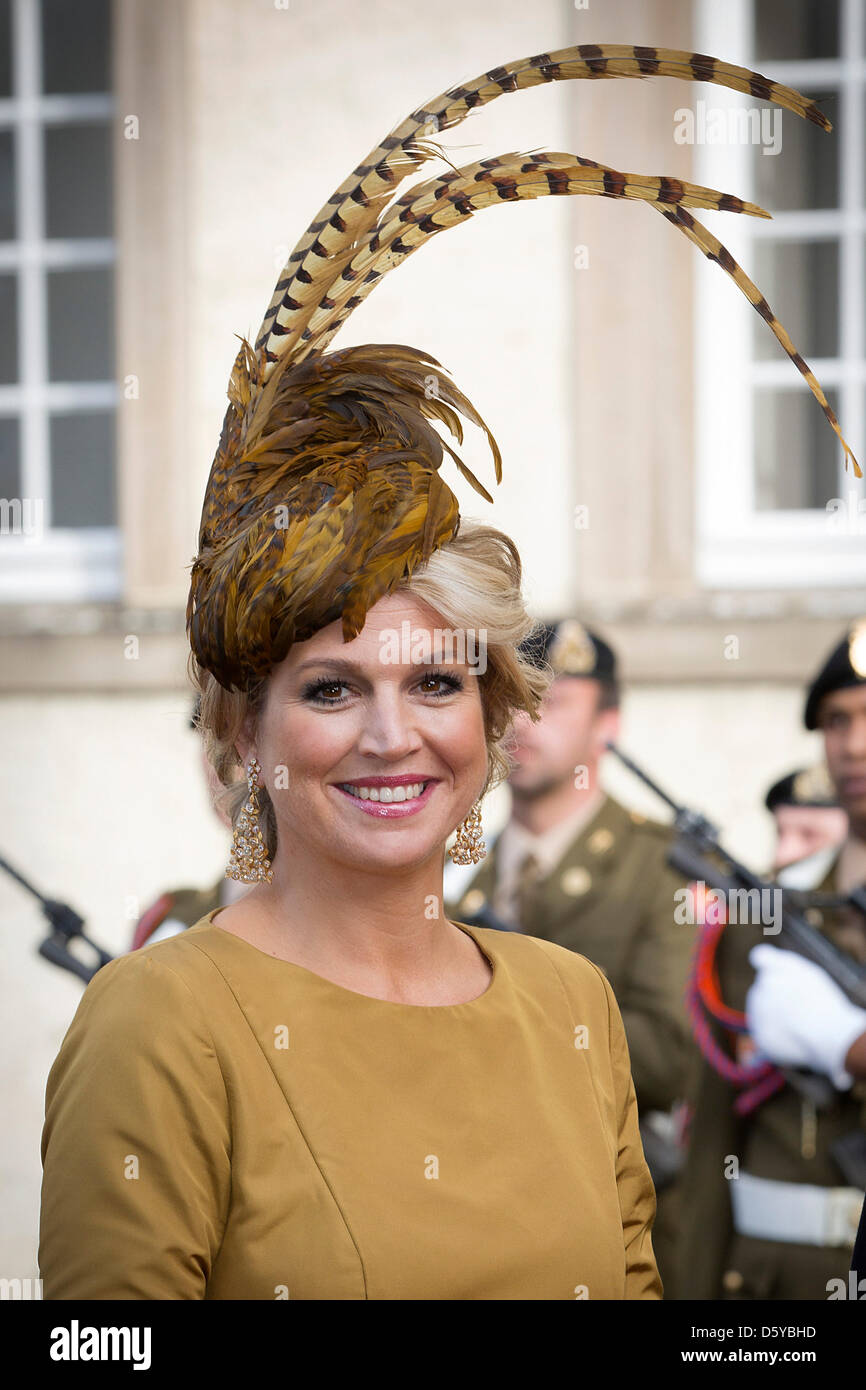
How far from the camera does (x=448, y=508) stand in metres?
1.69

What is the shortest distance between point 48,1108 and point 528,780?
2696 millimetres

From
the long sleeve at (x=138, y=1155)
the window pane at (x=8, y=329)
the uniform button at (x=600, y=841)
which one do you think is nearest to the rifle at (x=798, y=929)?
the uniform button at (x=600, y=841)

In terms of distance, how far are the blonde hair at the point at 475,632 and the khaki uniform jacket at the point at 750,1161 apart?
6.36 ft

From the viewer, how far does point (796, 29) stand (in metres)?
5.63

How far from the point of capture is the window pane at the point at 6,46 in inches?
231

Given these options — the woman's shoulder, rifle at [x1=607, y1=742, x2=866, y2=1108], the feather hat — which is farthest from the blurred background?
the feather hat

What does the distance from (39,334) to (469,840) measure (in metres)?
4.57

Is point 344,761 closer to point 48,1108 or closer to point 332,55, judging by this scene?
point 48,1108

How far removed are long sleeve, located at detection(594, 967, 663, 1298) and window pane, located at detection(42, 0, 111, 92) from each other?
498 cm

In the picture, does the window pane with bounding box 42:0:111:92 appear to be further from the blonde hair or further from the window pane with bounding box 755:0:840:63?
the blonde hair

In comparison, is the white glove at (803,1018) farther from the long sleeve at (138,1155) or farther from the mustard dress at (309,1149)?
the long sleeve at (138,1155)

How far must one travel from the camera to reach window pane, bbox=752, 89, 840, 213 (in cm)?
565

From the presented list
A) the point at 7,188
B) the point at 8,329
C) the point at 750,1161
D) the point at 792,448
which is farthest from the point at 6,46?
the point at 750,1161

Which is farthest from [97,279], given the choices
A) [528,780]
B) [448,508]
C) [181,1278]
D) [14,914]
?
[181,1278]
